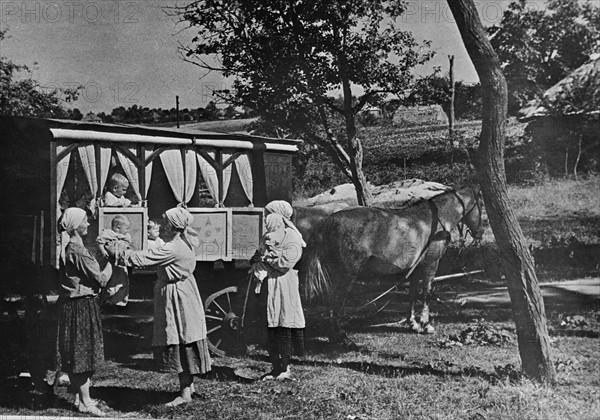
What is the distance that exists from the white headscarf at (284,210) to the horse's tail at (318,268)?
0.53 feet

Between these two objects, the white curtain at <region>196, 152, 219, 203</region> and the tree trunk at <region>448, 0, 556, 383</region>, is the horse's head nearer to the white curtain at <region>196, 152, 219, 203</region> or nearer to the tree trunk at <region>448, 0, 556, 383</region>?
the tree trunk at <region>448, 0, 556, 383</region>

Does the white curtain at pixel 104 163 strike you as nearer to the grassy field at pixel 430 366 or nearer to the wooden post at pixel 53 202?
the wooden post at pixel 53 202

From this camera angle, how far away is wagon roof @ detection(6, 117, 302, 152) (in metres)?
5.01

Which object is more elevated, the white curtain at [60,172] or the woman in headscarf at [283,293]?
the white curtain at [60,172]

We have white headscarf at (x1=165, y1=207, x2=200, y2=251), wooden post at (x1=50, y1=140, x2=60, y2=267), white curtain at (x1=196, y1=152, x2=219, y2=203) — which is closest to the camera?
white headscarf at (x1=165, y1=207, x2=200, y2=251)

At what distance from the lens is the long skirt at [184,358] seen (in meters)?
4.95

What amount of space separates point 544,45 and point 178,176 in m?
3.11

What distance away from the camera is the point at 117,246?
508cm

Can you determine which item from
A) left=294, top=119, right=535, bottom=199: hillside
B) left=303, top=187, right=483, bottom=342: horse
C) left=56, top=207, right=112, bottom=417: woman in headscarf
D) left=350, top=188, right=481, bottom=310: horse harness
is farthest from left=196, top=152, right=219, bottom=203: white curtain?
left=350, top=188, right=481, bottom=310: horse harness

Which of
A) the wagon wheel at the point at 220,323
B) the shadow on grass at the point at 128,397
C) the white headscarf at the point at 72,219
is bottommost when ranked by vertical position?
the shadow on grass at the point at 128,397

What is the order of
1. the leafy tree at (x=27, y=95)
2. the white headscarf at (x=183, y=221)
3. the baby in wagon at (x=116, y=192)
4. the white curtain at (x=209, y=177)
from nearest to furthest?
the white headscarf at (x=183, y=221)
the baby in wagon at (x=116, y=192)
the white curtain at (x=209, y=177)
the leafy tree at (x=27, y=95)

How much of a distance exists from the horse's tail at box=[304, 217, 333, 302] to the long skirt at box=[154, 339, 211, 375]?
96 centimetres

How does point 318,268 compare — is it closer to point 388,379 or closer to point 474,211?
point 388,379

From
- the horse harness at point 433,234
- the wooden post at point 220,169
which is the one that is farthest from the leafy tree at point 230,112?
the horse harness at point 433,234
